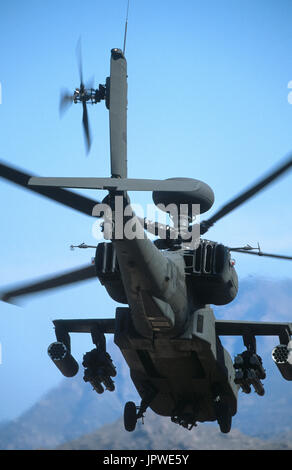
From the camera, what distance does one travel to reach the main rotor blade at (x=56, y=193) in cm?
959

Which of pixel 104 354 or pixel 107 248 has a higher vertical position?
pixel 107 248

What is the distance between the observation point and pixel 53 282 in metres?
13.6

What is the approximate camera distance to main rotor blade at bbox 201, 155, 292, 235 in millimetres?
11470

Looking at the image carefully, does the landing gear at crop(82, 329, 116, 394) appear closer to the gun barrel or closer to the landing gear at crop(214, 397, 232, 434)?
the gun barrel

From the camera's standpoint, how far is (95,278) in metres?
14.1

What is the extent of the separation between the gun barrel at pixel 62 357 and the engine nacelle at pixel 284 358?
5130 mm

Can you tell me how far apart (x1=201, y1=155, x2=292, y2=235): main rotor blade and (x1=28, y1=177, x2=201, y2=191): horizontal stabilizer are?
2.34 meters

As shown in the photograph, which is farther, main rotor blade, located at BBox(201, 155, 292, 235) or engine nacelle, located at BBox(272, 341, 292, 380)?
engine nacelle, located at BBox(272, 341, 292, 380)

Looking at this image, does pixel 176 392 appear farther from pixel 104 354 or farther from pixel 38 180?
pixel 38 180

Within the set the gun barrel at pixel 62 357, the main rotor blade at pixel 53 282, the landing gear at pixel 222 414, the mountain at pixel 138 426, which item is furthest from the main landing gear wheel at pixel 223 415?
the mountain at pixel 138 426

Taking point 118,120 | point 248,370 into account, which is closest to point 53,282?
point 118,120

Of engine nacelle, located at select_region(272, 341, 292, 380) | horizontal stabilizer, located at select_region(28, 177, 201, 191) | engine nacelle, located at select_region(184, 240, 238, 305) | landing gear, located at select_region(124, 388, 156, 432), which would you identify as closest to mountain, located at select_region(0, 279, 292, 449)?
landing gear, located at select_region(124, 388, 156, 432)
